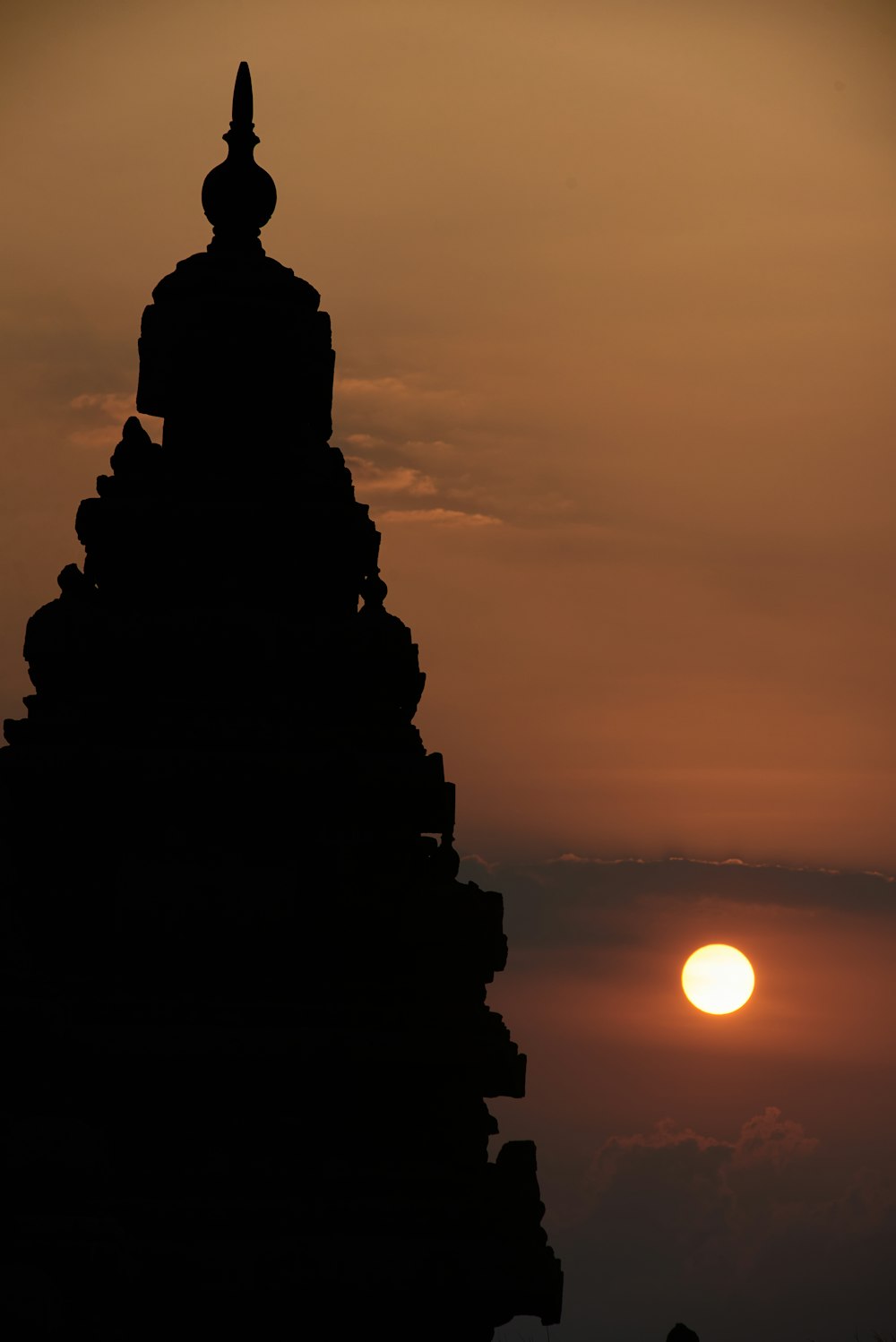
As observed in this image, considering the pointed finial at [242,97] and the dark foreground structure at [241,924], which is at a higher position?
the pointed finial at [242,97]

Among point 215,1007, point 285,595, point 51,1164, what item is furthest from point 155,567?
point 51,1164

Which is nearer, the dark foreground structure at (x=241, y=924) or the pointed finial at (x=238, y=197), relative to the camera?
the dark foreground structure at (x=241, y=924)

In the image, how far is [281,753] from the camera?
22.9 m

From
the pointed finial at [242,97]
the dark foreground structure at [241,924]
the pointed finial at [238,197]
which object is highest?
the pointed finial at [242,97]

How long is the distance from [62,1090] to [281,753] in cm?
404

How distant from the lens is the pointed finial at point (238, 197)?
24.8 m

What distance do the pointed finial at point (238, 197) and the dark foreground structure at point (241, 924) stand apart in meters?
0.37

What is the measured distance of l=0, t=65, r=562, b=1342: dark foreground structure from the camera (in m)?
22.0

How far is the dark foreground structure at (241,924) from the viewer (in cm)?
2200

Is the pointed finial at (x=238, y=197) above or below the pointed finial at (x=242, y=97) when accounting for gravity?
below

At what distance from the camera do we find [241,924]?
2258 cm

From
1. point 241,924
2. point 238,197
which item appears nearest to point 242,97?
point 238,197

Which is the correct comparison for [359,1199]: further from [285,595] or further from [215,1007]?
[285,595]

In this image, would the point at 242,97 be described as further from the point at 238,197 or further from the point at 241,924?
the point at 241,924
